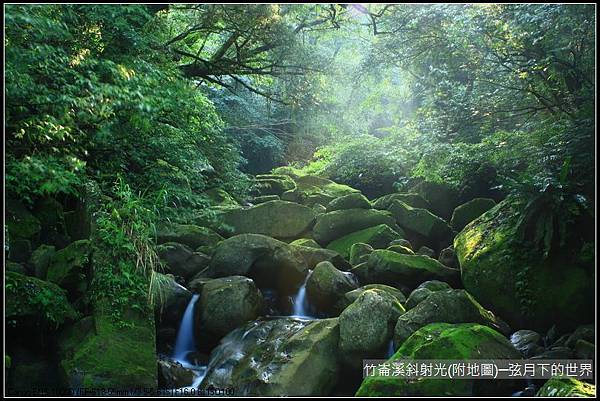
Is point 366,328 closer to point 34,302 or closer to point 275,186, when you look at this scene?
point 34,302

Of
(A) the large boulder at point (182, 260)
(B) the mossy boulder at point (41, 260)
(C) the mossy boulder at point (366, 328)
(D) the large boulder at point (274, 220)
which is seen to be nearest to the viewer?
(C) the mossy boulder at point (366, 328)

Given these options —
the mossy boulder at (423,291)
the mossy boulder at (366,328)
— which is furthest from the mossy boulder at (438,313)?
the mossy boulder at (423,291)

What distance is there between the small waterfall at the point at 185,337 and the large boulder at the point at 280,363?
1.79 ft

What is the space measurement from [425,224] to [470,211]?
1.19 m

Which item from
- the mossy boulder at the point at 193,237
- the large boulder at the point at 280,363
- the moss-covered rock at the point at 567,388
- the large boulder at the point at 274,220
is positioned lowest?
the large boulder at the point at 280,363

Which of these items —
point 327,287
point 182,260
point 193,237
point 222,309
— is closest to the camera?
point 222,309

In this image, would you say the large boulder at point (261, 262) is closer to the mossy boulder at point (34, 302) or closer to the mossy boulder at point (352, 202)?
the mossy boulder at point (34, 302)

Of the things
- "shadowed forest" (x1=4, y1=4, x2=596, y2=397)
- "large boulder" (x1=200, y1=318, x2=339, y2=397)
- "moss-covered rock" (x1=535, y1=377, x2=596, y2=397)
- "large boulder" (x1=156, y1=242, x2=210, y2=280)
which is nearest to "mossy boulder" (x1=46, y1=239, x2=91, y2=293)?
"shadowed forest" (x1=4, y1=4, x2=596, y2=397)

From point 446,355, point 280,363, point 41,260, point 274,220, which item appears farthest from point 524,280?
point 41,260

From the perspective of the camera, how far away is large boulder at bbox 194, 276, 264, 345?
7.52 metres

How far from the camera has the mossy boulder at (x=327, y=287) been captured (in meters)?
8.34

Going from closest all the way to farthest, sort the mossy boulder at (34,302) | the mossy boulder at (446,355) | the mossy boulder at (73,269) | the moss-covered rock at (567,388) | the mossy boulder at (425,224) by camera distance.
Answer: the moss-covered rock at (567,388) < the mossy boulder at (446,355) < the mossy boulder at (34,302) < the mossy boulder at (73,269) < the mossy boulder at (425,224)

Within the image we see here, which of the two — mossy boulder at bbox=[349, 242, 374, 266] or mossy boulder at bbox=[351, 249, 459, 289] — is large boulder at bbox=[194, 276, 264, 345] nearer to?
mossy boulder at bbox=[351, 249, 459, 289]

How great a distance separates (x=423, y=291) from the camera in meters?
7.57
